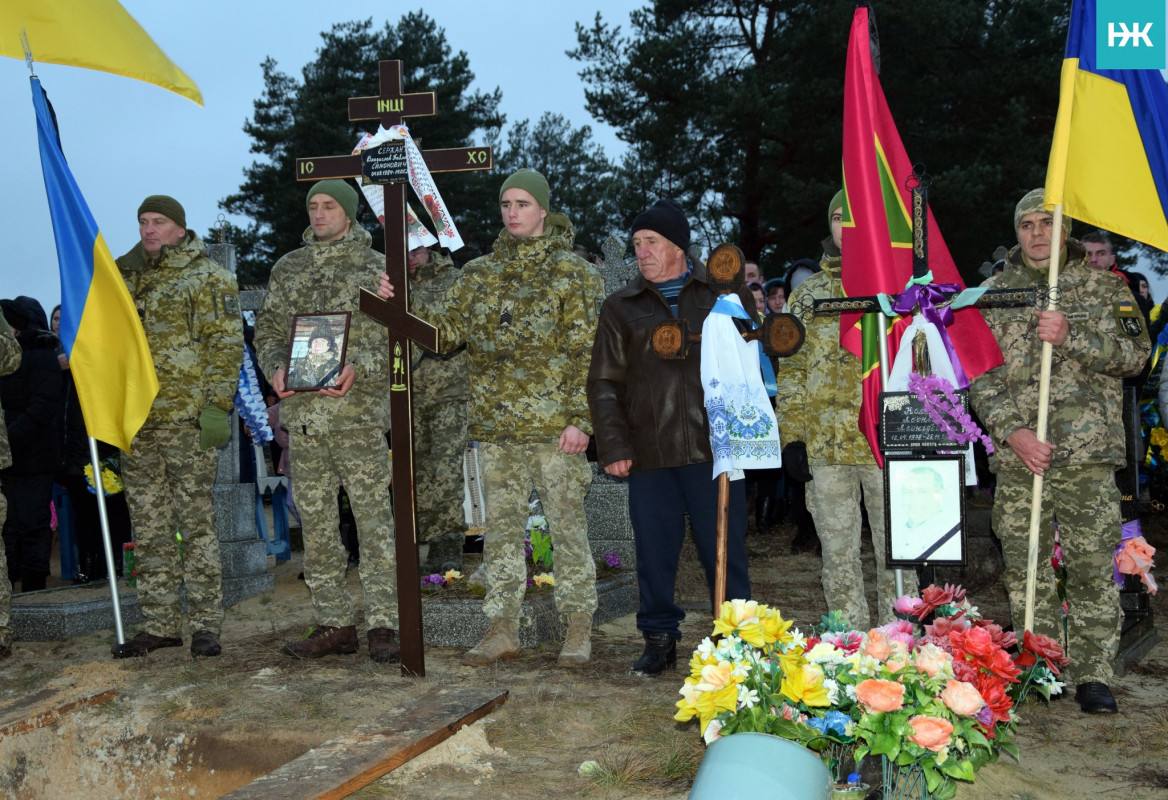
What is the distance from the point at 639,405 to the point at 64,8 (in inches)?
154

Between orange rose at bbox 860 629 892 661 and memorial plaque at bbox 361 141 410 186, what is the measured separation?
3118 mm

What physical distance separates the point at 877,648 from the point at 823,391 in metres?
2.42

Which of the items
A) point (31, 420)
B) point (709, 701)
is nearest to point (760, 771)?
point (709, 701)

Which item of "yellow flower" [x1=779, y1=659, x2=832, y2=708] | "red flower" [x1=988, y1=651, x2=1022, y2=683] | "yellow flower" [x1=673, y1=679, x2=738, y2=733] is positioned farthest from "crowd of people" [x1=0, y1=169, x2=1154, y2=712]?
"yellow flower" [x1=673, y1=679, x2=738, y2=733]

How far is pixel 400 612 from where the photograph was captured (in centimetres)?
547

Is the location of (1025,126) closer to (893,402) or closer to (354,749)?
(893,402)

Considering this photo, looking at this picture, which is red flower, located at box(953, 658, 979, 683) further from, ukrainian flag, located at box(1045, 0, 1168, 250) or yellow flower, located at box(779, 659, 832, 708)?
ukrainian flag, located at box(1045, 0, 1168, 250)

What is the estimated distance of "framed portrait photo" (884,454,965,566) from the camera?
4.37 meters

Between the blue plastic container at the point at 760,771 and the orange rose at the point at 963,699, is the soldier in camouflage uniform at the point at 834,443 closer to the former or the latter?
the orange rose at the point at 963,699

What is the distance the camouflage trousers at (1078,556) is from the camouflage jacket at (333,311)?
3278 millimetres

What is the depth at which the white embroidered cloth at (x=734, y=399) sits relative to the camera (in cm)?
497

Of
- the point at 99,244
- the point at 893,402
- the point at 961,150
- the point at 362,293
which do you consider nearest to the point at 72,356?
the point at 99,244

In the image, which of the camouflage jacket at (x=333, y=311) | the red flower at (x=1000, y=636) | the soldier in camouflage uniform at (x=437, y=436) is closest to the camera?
the red flower at (x=1000, y=636)

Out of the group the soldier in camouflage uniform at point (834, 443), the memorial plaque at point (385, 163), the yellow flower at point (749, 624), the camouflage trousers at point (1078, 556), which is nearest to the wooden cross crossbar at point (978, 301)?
the camouflage trousers at point (1078, 556)
